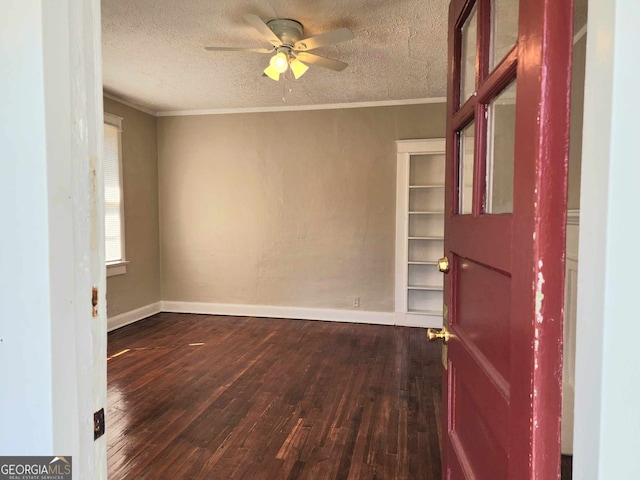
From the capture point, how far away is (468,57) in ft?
3.41

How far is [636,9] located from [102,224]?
0.84 m

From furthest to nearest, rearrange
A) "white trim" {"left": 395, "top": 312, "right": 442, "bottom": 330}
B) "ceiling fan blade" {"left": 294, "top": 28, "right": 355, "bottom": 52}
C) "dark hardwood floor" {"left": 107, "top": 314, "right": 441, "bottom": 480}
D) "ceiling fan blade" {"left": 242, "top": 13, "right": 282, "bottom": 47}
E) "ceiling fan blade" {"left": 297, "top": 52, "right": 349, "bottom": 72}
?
1. "white trim" {"left": 395, "top": 312, "right": 442, "bottom": 330}
2. "ceiling fan blade" {"left": 297, "top": 52, "right": 349, "bottom": 72}
3. "ceiling fan blade" {"left": 294, "top": 28, "right": 355, "bottom": 52}
4. "ceiling fan blade" {"left": 242, "top": 13, "right": 282, "bottom": 47}
5. "dark hardwood floor" {"left": 107, "top": 314, "right": 441, "bottom": 480}

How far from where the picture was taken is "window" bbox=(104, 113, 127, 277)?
166 inches

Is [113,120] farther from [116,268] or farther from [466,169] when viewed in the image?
[466,169]

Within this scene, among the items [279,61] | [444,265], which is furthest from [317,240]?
[444,265]

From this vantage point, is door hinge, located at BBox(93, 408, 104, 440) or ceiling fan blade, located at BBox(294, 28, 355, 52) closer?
door hinge, located at BBox(93, 408, 104, 440)

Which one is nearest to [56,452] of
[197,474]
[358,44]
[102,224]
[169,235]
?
[102,224]

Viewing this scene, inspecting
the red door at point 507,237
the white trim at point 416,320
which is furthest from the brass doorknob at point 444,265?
the white trim at point 416,320

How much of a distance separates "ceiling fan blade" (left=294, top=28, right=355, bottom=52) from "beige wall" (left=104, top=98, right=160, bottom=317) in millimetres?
2780

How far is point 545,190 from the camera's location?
543 millimetres

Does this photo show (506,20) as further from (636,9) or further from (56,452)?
(56,452)

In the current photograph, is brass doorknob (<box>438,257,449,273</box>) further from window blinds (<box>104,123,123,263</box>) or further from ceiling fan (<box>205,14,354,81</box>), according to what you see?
window blinds (<box>104,123,123,263</box>)

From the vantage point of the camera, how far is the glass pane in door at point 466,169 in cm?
99

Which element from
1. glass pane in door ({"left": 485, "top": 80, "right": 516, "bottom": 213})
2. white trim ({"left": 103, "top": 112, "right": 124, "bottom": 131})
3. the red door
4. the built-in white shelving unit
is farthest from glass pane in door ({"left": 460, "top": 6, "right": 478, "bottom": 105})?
white trim ({"left": 103, "top": 112, "right": 124, "bottom": 131})
